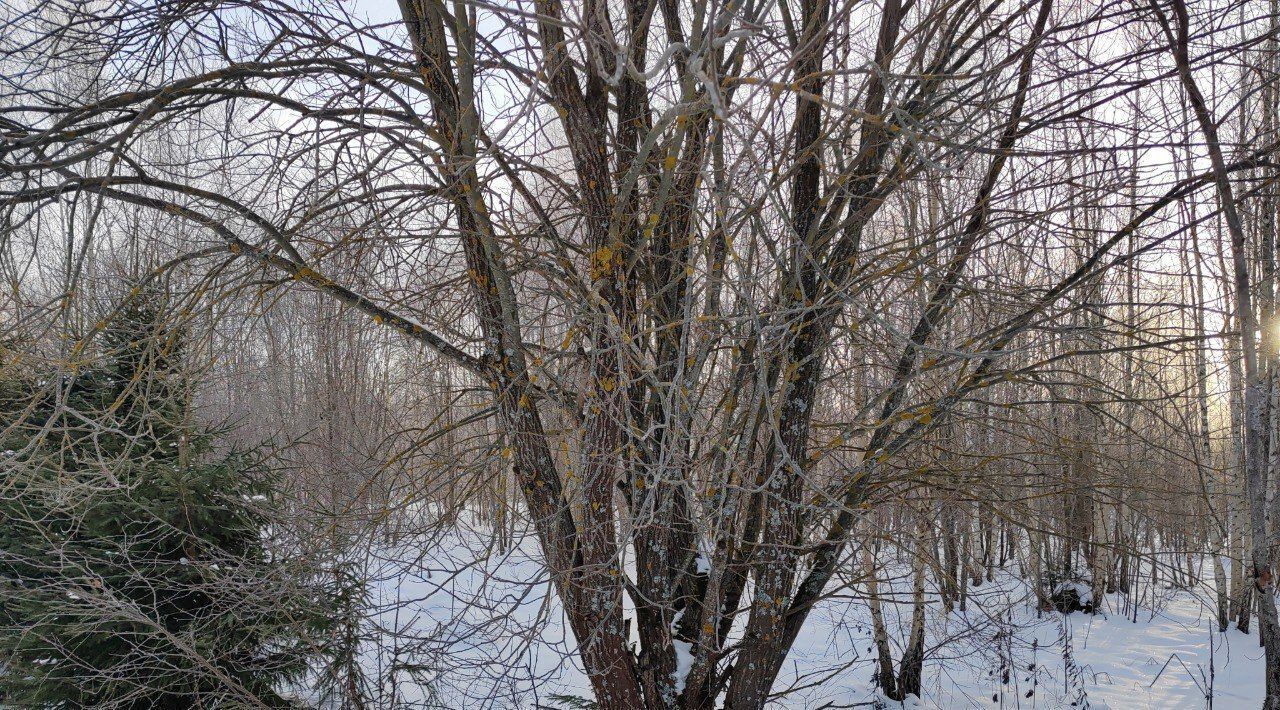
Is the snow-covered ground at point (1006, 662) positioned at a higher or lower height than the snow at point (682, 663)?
lower

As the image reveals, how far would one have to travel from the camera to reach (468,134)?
311 cm

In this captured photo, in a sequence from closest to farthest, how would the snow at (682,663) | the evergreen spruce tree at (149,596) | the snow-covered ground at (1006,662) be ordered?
1. the snow at (682,663)
2. the evergreen spruce tree at (149,596)
3. the snow-covered ground at (1006,662)

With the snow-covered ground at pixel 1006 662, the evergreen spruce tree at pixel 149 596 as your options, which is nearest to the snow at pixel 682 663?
the evergreen spruce tree at pixel 149 596

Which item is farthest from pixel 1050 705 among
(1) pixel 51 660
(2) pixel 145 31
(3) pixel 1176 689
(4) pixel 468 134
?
(2) pixel 145 31

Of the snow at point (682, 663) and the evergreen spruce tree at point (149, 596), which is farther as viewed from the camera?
the evergreen spruce tree at point (149, 596)

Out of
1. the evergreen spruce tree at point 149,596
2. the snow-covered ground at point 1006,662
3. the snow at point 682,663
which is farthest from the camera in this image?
the snow-covered ground at point 1006,662

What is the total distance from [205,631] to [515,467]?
299 centimetres

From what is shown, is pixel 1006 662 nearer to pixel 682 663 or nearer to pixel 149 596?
pixel 682 663

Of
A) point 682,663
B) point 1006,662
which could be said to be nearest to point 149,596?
point 682,663

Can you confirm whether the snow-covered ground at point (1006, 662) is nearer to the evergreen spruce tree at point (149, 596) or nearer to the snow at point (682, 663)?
the evergreen spruce tree at point (149, 596)

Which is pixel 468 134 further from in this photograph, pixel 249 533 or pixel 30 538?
pixel 30 538

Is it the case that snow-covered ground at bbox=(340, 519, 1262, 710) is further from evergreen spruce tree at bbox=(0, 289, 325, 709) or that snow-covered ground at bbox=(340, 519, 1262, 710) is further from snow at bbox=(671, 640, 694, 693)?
snow at bbox=(671, 640, 694, 693)

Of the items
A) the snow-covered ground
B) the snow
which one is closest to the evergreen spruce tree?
the snow-covered ground

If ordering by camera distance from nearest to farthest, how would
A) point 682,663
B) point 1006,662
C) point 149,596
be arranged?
point 682,663 < point 149,596 < point 1006,662
